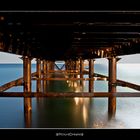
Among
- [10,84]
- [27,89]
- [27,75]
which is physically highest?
[27,75]

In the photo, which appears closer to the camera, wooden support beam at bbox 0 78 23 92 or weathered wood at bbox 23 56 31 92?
wooden support beam at bbox 0 78 23 92

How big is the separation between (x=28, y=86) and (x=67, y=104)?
9982 mm

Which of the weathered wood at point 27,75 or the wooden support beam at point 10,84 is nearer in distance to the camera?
the wooden support beam at point 10,84

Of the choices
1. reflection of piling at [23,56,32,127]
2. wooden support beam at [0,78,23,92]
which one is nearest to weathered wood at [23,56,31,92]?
reflection of piling at [23,56,32,127]

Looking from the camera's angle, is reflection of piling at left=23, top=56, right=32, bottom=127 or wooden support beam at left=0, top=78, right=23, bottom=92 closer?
wooden support beam at left=0, top=78, right=23, bottom=92

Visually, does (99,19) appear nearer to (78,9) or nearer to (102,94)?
(78,9)

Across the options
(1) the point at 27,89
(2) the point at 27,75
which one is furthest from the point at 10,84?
(2) the point at 27,75

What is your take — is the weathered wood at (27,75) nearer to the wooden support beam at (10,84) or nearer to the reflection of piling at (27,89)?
the reflection of piling at (27,89)

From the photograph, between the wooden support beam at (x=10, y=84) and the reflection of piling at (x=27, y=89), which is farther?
the reflection of piling at (x=27, y=89)

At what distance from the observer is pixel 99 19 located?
7.69ft

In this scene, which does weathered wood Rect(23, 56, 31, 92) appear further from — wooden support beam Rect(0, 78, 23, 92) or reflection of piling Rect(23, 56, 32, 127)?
wooden support beam Rect(0, 78, 23, 92)

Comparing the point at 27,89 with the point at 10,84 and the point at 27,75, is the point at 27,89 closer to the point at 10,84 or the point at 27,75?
the point at 27,75

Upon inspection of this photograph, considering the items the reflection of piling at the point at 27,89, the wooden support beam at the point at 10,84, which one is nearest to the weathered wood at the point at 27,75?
the reflection of piling at the point at 27,89
